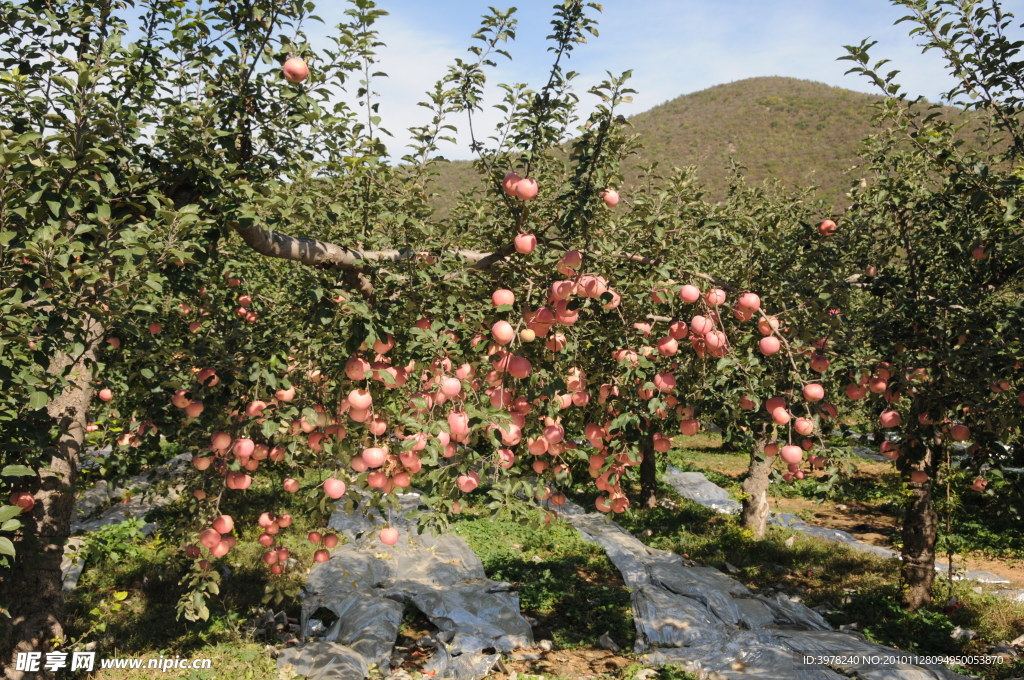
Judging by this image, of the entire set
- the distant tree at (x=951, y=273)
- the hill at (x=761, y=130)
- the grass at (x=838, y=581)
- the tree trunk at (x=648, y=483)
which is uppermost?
the hill at (x=761, y=130)

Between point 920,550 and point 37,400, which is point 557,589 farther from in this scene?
point 37,400

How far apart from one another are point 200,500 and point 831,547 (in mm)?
8081

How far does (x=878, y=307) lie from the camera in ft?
14.8

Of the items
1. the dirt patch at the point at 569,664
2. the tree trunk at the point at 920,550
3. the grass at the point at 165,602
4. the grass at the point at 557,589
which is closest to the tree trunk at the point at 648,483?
the grass at the point at 557,589

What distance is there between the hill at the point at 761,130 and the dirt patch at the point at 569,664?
118 feet

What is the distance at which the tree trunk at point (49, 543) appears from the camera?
397 cm

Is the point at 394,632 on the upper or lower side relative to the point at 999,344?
lower

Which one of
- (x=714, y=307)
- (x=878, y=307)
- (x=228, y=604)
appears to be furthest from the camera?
(x=228, y=604)

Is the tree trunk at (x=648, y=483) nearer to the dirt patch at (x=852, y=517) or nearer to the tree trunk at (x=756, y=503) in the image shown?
the tree trunk at (x=756, y=503)

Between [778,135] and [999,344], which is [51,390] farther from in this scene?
[778,135]

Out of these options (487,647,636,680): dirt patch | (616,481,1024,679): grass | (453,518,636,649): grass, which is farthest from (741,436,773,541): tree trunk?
(487,647,636,680): dirt patch

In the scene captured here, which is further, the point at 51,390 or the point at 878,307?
the point at 878,307

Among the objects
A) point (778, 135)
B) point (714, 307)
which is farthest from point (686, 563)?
point (778, 135)

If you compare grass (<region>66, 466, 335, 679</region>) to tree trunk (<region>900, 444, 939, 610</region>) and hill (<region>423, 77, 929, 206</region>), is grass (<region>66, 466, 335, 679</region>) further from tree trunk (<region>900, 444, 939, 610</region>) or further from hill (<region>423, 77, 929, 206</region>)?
hill (<region>423, 77, 929, 206</region>)
